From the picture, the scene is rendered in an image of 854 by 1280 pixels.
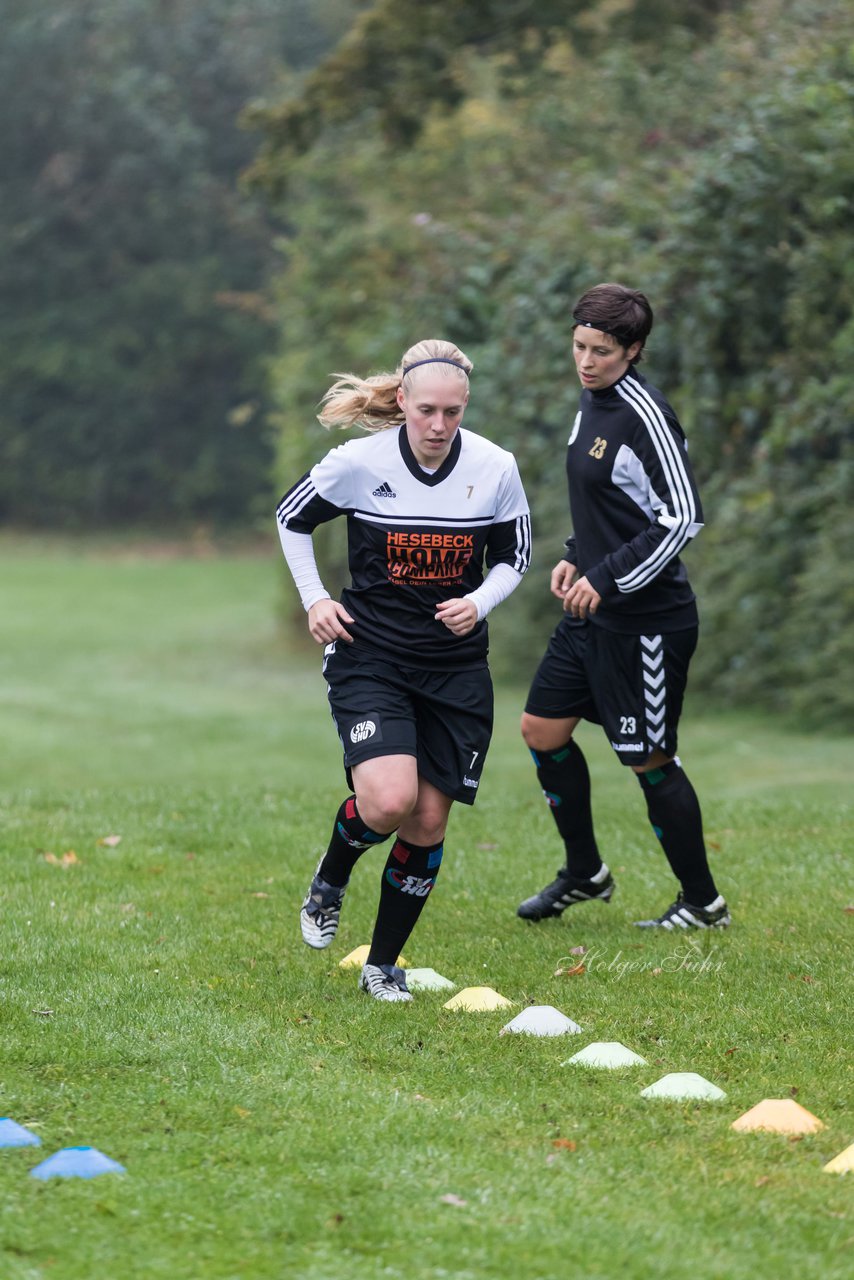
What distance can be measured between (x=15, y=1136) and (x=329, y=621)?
6.23 feet

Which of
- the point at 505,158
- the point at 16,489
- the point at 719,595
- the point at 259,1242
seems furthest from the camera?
the point at 16,489

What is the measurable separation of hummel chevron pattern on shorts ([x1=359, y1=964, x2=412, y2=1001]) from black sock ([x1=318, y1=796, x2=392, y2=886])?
32 cm

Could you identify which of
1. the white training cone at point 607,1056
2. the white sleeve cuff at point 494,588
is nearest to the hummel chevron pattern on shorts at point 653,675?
the white sleeve cuff at point 494,588

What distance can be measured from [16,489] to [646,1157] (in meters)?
39.1

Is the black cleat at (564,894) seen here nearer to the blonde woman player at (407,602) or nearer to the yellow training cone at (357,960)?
the yellow training cone at (357,960)

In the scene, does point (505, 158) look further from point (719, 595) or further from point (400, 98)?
point (719, 595)

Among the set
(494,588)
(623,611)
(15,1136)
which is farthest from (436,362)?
(15,1136)

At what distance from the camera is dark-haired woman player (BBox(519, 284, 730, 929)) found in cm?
575

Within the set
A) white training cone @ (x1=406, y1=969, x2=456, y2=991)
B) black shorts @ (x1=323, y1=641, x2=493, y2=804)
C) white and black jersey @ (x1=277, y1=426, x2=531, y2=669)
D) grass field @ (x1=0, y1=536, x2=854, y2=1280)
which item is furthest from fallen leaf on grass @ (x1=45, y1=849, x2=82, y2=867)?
white and black jersey @ (x1=277, y1=426, x2=531, y2=669)

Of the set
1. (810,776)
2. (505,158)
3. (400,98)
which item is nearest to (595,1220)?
(810,776)

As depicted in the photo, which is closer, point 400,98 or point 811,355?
point 811,355

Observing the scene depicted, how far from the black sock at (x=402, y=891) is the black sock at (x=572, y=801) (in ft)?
3.57

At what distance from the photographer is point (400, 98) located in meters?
17.9

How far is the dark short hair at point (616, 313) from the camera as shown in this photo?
5.74 metres
